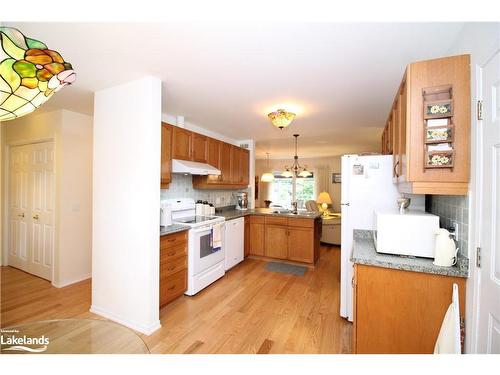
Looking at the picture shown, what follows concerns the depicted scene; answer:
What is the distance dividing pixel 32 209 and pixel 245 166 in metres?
3.50

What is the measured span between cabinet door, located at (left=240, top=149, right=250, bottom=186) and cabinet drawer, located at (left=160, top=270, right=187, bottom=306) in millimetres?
2313

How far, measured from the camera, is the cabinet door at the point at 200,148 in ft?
10.5

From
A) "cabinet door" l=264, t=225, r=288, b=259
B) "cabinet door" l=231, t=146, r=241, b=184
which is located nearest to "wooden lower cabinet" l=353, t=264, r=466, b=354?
"cabinet door" l=264, t=225, r=288, b=259

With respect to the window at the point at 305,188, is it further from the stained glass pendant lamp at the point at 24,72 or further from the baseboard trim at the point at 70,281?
the stained glass pendant lamp at the point at 24,72

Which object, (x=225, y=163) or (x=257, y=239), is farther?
(x=257, y=239)

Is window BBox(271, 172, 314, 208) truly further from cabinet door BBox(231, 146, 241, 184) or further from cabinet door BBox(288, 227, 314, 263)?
cabinet door BBox(288, 227, 314, 263)

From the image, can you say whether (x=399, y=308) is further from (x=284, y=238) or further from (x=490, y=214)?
(x=284, y=238)

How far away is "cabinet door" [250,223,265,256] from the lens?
4.08m

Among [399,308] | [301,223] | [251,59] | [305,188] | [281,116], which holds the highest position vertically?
[251,59]

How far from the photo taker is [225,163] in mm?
3973

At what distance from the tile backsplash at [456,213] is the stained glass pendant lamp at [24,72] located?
2103 millimetres

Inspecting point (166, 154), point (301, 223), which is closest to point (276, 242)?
point (301, 223)

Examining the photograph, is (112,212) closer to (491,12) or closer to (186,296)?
(186,296)

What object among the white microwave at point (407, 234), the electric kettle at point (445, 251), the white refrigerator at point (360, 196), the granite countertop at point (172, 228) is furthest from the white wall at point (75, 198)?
the electric kettle at point (445, 251)
